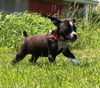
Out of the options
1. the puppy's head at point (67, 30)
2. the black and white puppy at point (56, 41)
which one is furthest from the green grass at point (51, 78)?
the black and white puppy at point (56, 41)

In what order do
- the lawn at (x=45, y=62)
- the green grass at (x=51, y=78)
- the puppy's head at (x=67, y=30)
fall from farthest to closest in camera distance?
the puppy's head at (x=67, y=30)
the lawn at (x=45, y=62)
the green grass at (x=51, y=78)

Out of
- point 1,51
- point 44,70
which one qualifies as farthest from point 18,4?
point 44,70

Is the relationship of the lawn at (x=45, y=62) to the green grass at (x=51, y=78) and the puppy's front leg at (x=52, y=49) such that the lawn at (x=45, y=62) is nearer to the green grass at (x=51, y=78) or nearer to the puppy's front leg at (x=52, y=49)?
the green grass at (x=51, y=78)

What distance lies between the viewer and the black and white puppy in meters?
7.81

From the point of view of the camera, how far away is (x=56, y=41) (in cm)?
809

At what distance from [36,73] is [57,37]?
1.52 meters

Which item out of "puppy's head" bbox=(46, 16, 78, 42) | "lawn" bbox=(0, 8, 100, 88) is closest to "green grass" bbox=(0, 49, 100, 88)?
"lawn" bbox=(0, 8, 100, 88)

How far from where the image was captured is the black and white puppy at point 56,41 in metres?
7.81

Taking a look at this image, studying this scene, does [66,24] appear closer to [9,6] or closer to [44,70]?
[44,70]

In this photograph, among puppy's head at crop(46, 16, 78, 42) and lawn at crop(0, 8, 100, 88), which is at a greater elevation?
puppy's head at crop(46, 16, 78, 42)

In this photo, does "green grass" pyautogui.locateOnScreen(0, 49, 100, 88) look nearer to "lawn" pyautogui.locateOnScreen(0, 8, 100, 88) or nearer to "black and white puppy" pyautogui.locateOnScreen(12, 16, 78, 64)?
"lawn" pyautogui.locateOnScreen(0, 8, 100, 88)

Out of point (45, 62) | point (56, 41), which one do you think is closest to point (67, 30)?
point (56, 41)

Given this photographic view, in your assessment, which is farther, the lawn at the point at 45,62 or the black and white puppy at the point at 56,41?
the black and white puppy at the point at 56,41

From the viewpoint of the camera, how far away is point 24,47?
886 cm
